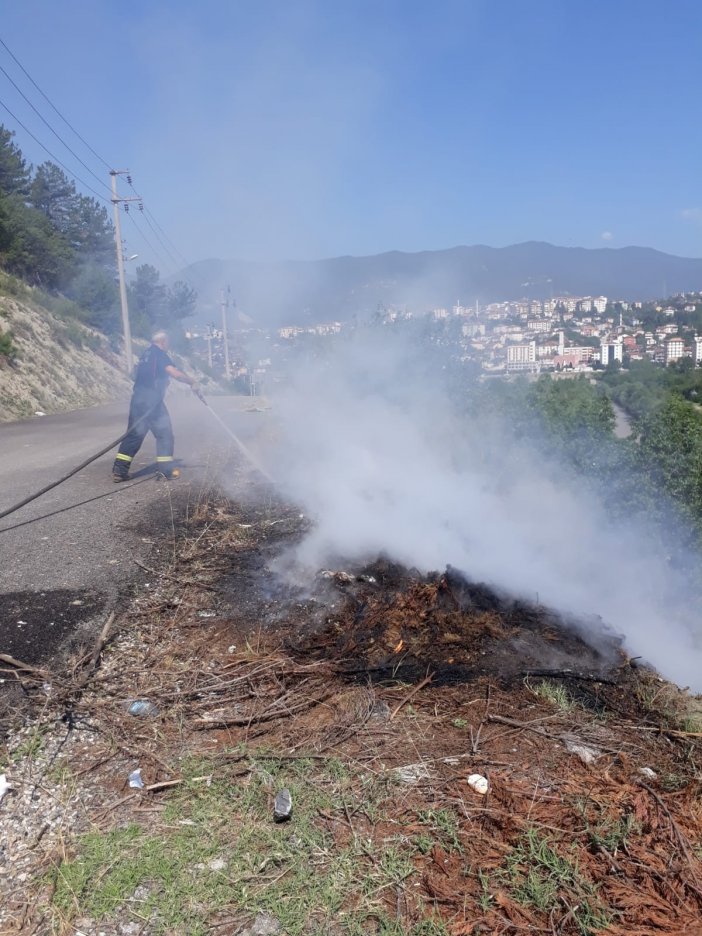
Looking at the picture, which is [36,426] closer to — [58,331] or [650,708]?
[58,331]

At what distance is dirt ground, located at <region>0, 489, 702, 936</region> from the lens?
2.15 meters

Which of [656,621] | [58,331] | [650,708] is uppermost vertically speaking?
[58,331]

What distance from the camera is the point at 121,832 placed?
96.7 inches

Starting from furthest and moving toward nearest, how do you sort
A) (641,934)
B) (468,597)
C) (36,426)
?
1. (36,426)
2. (468,597)
3. (641,934)

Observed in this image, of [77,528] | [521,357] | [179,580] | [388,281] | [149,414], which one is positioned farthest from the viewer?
[388,281]

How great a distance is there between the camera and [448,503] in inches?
266

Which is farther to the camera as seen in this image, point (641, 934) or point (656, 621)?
point (656, 621)

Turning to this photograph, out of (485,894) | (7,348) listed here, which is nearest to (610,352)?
(485,894)

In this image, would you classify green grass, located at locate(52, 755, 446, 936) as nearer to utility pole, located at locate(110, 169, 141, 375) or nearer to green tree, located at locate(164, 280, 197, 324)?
utility pole, located at locate(110, 169, 141, 375)

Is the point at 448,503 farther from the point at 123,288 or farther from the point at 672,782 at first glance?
the point at 123,288

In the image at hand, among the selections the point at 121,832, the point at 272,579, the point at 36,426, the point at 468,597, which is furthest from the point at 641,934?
the point at 36,426

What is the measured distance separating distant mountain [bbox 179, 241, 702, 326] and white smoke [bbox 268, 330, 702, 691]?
5.39 feet

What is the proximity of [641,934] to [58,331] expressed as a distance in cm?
2380

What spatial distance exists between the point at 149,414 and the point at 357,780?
6.06 m
